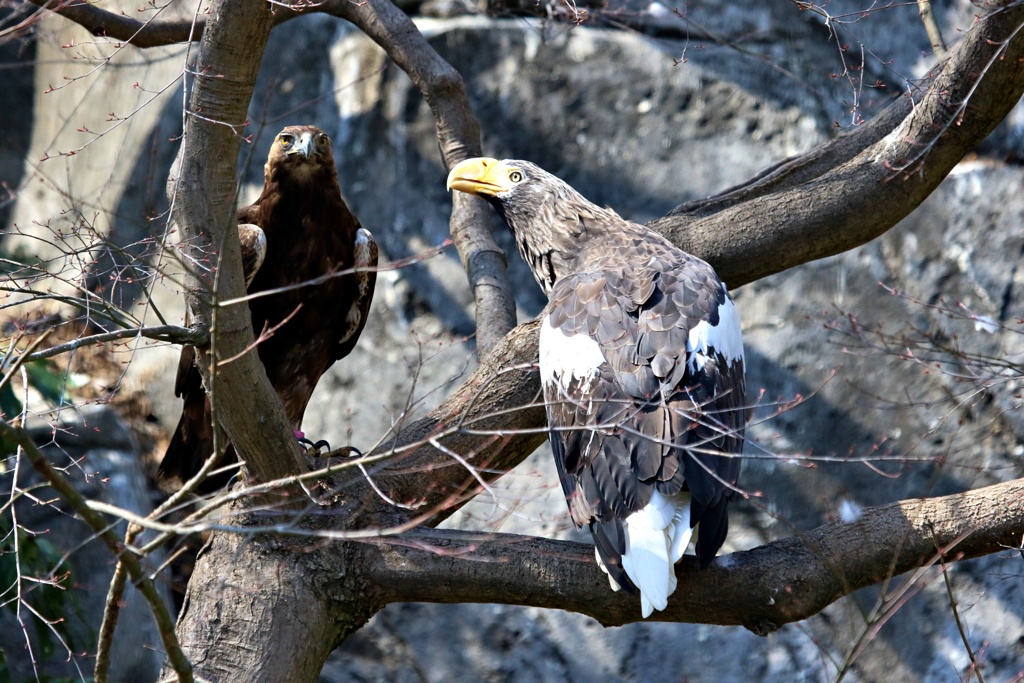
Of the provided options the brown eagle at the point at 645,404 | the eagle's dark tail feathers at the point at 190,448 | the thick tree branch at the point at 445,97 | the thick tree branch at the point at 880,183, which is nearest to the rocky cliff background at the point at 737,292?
the thick tree branch at the point at 445,97

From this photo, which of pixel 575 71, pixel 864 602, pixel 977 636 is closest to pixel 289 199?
pixel 575 71

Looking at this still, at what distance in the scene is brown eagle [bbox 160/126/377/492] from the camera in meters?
3.86

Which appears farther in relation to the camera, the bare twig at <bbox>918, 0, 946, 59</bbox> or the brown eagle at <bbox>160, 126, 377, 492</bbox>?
the brown eagle at <bbox>160, 126, 377, 492</bbox>

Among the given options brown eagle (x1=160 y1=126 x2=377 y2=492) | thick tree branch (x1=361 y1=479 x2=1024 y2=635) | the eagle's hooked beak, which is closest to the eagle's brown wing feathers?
thick tree branch (x1=361 y1=479 x2=1024 y2=635)

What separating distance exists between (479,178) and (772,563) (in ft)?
5.72

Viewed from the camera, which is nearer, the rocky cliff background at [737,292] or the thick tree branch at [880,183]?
the thick tree branch at [880,183]

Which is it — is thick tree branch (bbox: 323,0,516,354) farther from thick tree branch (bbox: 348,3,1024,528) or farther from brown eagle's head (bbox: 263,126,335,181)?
thick tree branch (bbox: 348,3,1024,528)

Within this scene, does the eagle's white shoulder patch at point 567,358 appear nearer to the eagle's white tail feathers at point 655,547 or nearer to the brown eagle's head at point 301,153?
the eagle's white tail feathers at point 655,547

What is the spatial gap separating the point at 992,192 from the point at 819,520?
5.94 ft

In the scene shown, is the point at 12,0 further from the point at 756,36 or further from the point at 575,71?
the point at 756,36

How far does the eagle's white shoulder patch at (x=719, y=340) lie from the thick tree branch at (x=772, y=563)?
0.48 metres

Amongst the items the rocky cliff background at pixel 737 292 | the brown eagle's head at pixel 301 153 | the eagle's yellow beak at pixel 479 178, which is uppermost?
the brown eagle's head at pixel 301 153

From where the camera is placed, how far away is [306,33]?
5883mm

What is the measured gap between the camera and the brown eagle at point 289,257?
12.7 feet
